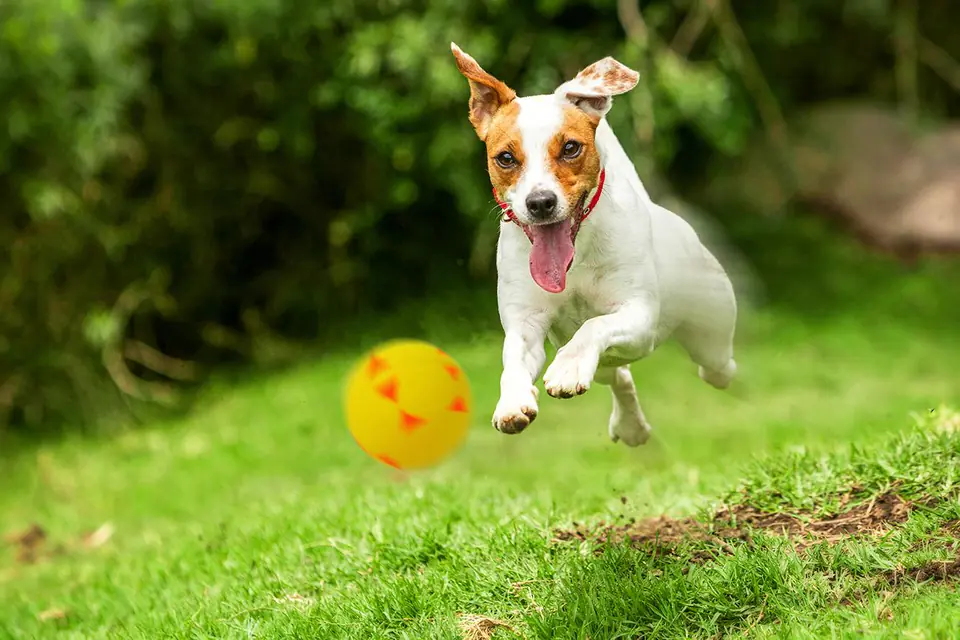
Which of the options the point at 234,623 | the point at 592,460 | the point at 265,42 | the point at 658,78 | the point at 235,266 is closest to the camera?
the point at 234,623

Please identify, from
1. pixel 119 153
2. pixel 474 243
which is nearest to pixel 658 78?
pixel 474 243

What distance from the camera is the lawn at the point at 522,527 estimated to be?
3.74m

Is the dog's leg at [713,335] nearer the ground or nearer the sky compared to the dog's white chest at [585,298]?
nearer the ground

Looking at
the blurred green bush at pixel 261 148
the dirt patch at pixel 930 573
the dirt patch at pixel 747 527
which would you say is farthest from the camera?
the blurred green bush at pixel 261 148

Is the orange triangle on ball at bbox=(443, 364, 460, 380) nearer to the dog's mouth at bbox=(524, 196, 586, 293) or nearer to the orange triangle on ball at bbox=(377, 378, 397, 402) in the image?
the orange triangle on ball at bbox=(377, 378, 397, 402)

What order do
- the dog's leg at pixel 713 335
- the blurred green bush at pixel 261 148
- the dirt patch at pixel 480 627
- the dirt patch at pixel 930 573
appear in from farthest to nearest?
the blurred green bush at pixel 261 148
the dog's leg at pixel 713 335
the dirt patch at pixel 480 627
the dirt patch at pixel 930 573

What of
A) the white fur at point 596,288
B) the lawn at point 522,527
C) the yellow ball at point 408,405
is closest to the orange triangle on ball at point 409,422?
the yellow ball at point 408,405

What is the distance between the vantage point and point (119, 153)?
438 inches

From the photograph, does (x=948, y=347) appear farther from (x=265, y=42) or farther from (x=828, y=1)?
(x=265, y=42)

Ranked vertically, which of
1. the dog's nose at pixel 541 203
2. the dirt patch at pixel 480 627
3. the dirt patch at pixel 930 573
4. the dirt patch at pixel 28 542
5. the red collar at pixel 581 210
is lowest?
the dirt patch at pixel 28 542

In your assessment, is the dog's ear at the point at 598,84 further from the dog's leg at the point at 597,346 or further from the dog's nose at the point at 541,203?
the dog's leg at the point at 597,346

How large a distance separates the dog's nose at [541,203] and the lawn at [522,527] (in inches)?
47.6

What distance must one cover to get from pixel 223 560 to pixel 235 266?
25.5 feet

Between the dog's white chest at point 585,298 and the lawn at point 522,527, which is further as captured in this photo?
the dog's white chest at point 585,298
